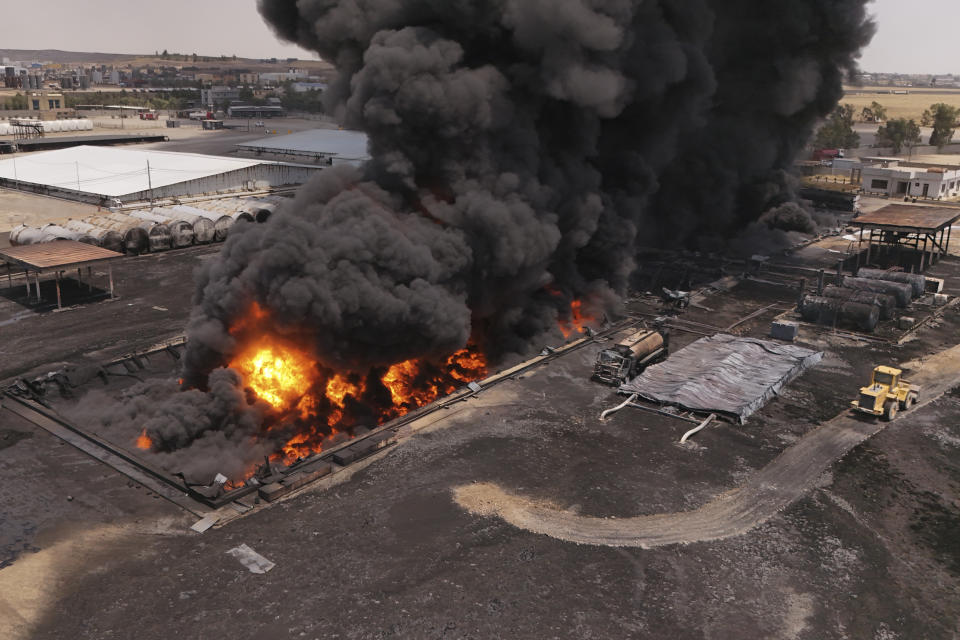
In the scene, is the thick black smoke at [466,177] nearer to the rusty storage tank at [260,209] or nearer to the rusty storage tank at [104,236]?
the rusty storage tank at [104,236]

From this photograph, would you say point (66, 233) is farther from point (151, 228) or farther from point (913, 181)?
point (913, 181)

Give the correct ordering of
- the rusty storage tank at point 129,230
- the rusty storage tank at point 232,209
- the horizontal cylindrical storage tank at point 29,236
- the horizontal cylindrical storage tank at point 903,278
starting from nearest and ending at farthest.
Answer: the horizontal cylindrical storage tank at point 903,278 → the horizontal cylindrical storage tank at point 29,236 → the rusty storage tank at point 129,230 → the rusty storage tank at point 232,209

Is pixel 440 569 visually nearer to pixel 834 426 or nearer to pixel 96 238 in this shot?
pixel 834 426

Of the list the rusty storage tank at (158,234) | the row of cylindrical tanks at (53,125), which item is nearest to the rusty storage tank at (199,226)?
the rusty storage tank at (158,234)

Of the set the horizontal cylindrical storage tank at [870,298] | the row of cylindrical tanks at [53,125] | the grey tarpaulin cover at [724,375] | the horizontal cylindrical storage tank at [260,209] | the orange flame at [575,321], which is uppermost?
the row of cylindrical tanks at [53,125]

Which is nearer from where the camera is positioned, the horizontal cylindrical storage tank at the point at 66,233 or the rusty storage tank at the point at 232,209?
the horizontal cylindrical storage tank at the point at 66,233

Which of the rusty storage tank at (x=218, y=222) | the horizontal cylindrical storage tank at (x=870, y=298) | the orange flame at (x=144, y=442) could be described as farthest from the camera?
the rusty storage tank at (x=218, y=222)

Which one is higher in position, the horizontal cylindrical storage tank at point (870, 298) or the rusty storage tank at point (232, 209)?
the rusty storage tank at point (232, 209)

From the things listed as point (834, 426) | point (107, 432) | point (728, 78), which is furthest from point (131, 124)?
point (834, 426)

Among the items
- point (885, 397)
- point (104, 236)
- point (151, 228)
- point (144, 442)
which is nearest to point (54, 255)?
point (104, 236)
